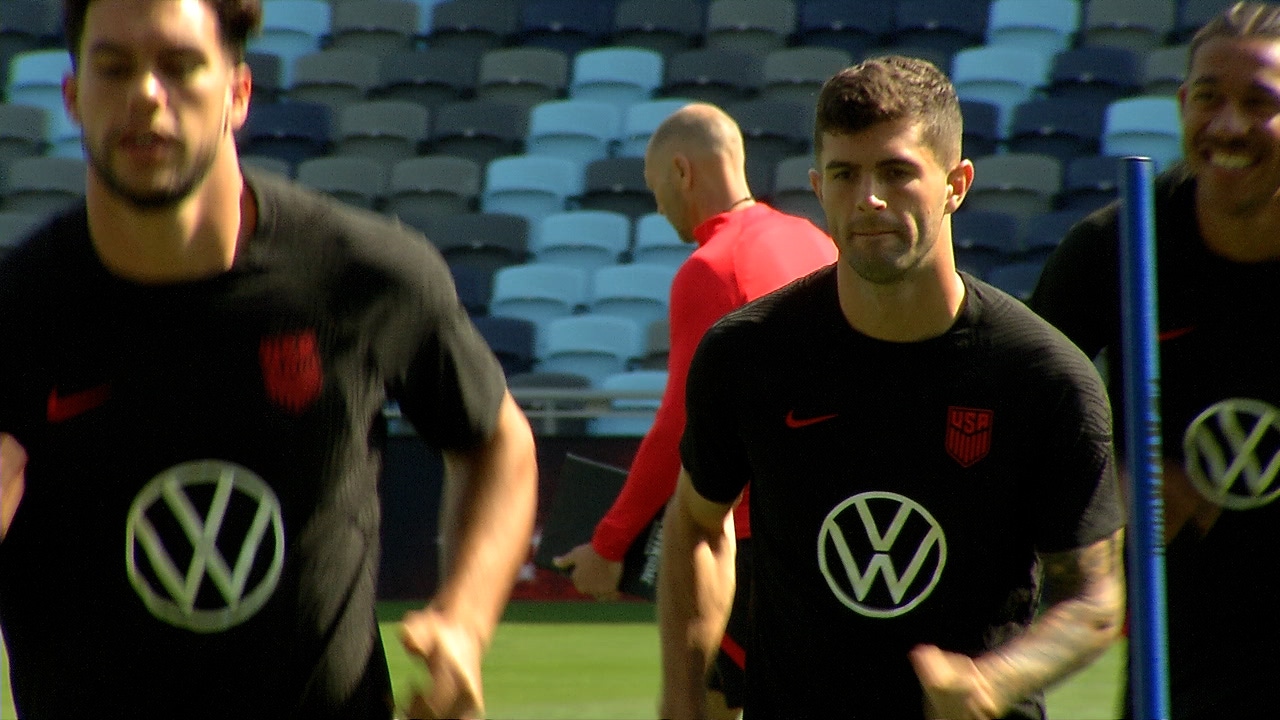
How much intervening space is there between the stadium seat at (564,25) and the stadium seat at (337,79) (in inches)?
59.1

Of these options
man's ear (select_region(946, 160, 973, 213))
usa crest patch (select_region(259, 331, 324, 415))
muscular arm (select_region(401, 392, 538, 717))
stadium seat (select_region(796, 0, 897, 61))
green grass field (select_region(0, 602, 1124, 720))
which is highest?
stadium seat (select_region(796, 0, 897, 61))

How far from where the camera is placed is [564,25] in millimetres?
15414

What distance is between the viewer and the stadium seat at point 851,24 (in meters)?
14.7

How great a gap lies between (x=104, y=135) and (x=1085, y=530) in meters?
1.67

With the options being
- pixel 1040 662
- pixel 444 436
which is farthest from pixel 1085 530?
pixel 444 436

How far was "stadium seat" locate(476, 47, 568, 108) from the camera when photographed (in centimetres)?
1480

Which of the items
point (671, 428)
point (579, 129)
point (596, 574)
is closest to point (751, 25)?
point (579, 129)

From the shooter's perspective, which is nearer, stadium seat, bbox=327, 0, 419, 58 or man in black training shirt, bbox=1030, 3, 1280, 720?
man in black training shirt, bbox=1030, 3, 1280, 720

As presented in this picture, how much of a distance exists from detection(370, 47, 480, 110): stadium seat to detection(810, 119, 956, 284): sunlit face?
12.4 metres

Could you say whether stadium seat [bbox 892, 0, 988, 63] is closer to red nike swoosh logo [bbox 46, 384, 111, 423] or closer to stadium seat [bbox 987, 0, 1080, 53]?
stadium seat [bbox 987, 0, 1080, 53]

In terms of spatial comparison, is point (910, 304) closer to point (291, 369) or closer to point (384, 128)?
point (291, 369)

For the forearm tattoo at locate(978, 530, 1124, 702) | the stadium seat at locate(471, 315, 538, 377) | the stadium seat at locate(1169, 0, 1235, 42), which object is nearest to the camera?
the forearm tattoo at locate(978, 530, 1124, 702)

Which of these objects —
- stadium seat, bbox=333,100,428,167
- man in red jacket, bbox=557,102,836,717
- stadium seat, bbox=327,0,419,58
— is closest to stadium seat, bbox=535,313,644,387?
stadium seat, bbox=333,100,428,167

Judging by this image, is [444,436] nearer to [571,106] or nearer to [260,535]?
[260,535]
